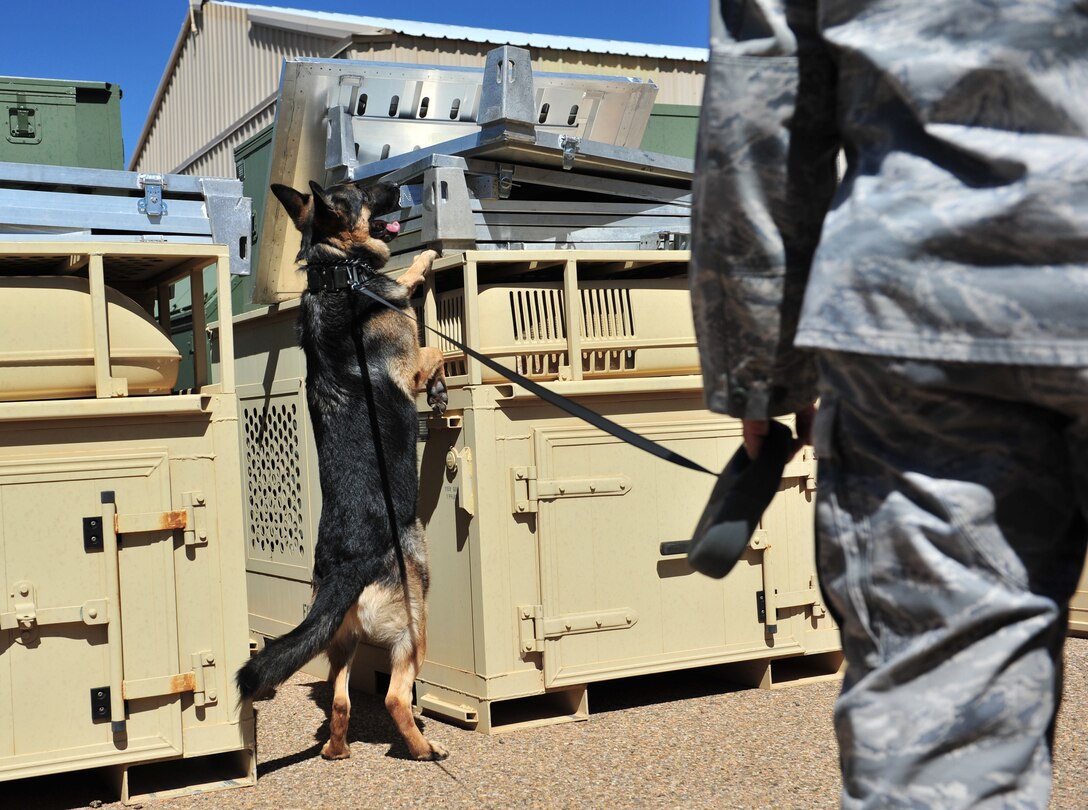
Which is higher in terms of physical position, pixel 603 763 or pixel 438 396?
pixel 438 396

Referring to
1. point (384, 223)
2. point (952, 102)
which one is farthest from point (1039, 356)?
point (384, 223)

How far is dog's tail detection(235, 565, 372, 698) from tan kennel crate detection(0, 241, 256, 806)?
159mm

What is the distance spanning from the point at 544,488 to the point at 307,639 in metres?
1.04

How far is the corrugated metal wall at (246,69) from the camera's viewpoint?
1230 centimetres

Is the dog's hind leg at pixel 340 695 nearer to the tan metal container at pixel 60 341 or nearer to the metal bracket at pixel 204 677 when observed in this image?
the metal bracket at pixel 204 677

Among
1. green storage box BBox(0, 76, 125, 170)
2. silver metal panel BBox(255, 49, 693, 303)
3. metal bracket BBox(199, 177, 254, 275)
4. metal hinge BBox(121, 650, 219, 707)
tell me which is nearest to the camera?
metal hinge BBox(121, 650, 219, 707)

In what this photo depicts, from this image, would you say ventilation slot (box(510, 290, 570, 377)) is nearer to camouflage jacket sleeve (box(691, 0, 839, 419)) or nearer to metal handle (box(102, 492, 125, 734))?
metal handle (box(102, 492, 125, 734))

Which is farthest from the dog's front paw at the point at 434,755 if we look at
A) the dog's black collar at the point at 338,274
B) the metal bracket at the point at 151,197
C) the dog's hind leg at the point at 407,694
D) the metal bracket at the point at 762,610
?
the metal bracket at the point at 151,197

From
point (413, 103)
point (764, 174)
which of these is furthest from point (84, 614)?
A: point (764, 174)

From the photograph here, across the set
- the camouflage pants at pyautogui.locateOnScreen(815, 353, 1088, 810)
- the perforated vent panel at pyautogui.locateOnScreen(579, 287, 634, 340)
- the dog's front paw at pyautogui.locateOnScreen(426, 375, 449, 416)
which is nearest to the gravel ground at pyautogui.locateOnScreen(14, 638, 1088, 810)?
the dog's front paw at pyautogui.locateOnScreen(426, 375, 449, 416)

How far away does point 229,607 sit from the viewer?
391 cm

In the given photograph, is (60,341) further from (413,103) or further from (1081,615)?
(1081,615)

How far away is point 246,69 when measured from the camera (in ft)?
46.9

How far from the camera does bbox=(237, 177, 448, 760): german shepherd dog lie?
4125mm
